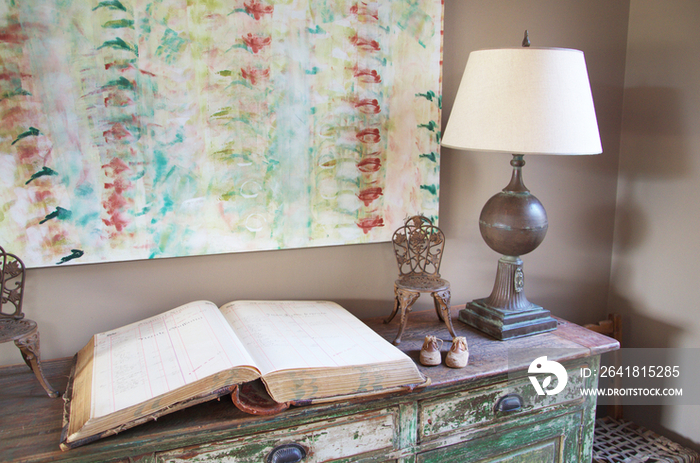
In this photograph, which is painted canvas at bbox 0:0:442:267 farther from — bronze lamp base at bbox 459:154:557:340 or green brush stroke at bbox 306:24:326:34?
bronze lamp base at bbox 459:154:557:340

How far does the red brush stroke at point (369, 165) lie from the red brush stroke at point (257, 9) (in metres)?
0.53

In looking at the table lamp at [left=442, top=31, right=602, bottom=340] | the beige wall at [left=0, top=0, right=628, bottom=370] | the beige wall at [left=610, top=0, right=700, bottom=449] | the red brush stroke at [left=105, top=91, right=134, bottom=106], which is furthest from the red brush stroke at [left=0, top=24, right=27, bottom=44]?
the beige wall at [left=610, top=0, right=700, bottom=449]

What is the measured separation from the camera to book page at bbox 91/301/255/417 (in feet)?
3.34

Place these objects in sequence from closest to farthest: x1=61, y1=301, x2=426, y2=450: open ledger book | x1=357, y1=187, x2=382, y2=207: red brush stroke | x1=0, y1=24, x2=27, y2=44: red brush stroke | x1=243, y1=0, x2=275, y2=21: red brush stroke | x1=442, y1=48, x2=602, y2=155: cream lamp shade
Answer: x1=61, y1=301, x2=426, y2=450: open ledger book, x1=0, y1=24, x2=27, y2=44: red brush stroke, x1=442, y1=48, x2=602, y2=155: cream lamp shade, x1=243, y1=0, x2=275, y2=21: red brush stroke, x1=357, y1=187, x2=382, y2=207: red brush stroke

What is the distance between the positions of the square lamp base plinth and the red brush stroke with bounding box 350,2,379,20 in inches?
38.7

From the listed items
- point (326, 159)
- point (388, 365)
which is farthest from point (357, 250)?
point (388, 365)

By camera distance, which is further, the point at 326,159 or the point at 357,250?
the point at 357,250

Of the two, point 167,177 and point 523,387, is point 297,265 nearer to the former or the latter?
point 167,177

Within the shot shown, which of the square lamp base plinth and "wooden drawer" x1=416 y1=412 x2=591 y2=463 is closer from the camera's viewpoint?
"wooden drawer" x1=416 y1=412 x2=591 y2=463

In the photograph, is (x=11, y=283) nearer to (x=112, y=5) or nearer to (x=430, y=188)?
(x=112, y=5)

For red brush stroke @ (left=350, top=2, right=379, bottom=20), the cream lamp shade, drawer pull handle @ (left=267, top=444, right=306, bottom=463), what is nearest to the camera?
drawer pull handle @ (left=267, top=444, right=306, bottom=463)

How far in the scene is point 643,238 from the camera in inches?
79.0

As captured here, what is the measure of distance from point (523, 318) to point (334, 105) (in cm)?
89

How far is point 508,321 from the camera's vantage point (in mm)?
1509
